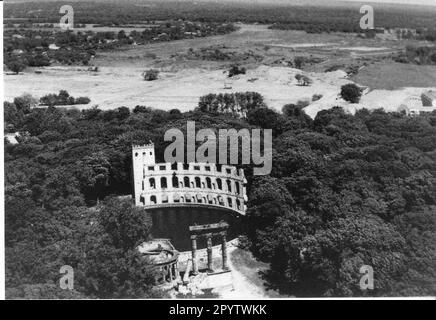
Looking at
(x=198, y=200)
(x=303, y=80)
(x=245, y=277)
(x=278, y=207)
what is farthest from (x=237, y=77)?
(x=245, y=277)

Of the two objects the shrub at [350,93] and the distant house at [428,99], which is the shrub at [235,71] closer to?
the shrub at [350,93]

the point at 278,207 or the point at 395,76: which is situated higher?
the point at 395,76

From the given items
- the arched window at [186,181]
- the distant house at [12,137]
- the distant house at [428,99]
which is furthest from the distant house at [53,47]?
the distant house at [428,99]

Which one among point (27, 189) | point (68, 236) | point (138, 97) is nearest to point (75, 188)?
point (27, 189)

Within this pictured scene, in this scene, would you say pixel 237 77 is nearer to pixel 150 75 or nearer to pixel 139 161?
pixel 150 75
